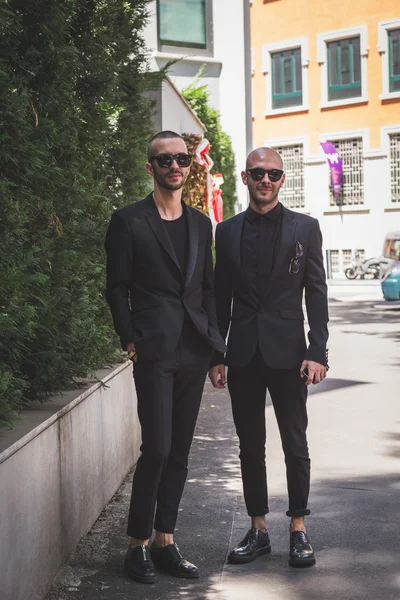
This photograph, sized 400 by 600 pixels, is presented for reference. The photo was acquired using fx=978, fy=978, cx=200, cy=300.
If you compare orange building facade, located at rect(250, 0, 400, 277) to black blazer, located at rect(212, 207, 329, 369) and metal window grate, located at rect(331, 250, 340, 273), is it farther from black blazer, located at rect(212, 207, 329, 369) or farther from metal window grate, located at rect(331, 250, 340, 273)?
black blazer, located at rect(212, 207, 329, 369)

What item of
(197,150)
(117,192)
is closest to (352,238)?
(197,150)

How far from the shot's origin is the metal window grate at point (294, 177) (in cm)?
4575

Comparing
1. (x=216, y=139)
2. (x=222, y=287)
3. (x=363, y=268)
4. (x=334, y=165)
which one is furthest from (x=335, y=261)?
(x=222, y=287)

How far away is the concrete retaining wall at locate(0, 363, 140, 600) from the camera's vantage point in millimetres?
3898

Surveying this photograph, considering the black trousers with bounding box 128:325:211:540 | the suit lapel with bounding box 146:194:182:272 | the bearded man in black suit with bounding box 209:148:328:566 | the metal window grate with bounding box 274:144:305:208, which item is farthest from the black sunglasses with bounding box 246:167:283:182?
the metal window grate with bounding box 274:144:305:208

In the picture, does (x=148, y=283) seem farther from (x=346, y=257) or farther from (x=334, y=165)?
(x=334, y=165)

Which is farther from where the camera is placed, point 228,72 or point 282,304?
point 228,72

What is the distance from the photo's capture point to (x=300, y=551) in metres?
4.86

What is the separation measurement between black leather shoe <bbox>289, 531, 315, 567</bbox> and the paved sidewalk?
47 millimetres

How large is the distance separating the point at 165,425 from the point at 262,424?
25.3 inches

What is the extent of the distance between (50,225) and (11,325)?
1.04 meters

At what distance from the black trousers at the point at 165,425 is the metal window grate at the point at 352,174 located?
3996 cm

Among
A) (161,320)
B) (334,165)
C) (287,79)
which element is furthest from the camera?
(287,79)

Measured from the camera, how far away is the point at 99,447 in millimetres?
5758
